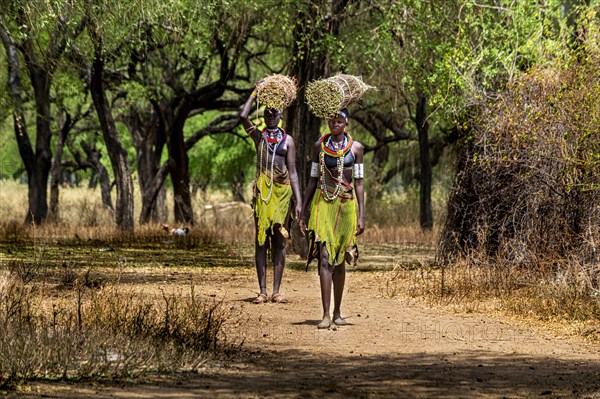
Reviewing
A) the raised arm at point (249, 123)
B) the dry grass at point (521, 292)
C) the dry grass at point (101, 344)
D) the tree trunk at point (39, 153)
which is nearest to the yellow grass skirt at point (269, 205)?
the raised arm at point (249, 123)

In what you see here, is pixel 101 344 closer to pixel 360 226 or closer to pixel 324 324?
pixel 324 324

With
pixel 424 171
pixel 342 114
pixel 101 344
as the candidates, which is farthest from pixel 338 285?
pixel 424 171

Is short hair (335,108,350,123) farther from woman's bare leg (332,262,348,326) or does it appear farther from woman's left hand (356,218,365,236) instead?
woman's bare leg (332,262,348,326)

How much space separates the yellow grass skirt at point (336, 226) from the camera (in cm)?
1059

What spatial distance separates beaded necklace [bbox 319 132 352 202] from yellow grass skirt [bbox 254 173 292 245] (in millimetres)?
1689

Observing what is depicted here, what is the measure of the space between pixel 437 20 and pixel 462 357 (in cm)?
1018

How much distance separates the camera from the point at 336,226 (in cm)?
1062

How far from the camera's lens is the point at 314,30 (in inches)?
714

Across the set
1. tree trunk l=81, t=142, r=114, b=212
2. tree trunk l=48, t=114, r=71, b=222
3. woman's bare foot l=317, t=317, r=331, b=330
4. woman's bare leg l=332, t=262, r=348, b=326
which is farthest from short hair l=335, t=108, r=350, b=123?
tree trunk l=81, t=142, r=114, b=212

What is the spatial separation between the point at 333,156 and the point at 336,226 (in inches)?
25.8

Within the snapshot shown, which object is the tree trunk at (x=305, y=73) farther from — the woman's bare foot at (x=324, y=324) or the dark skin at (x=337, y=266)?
the woman's bare foot at (x=324, y=324)

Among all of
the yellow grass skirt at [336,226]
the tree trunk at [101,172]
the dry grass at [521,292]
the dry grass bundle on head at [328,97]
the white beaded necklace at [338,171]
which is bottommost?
the dry grass at [521,292]

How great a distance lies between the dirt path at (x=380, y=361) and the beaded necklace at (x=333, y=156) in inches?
49.0

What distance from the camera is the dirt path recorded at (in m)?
7.34
